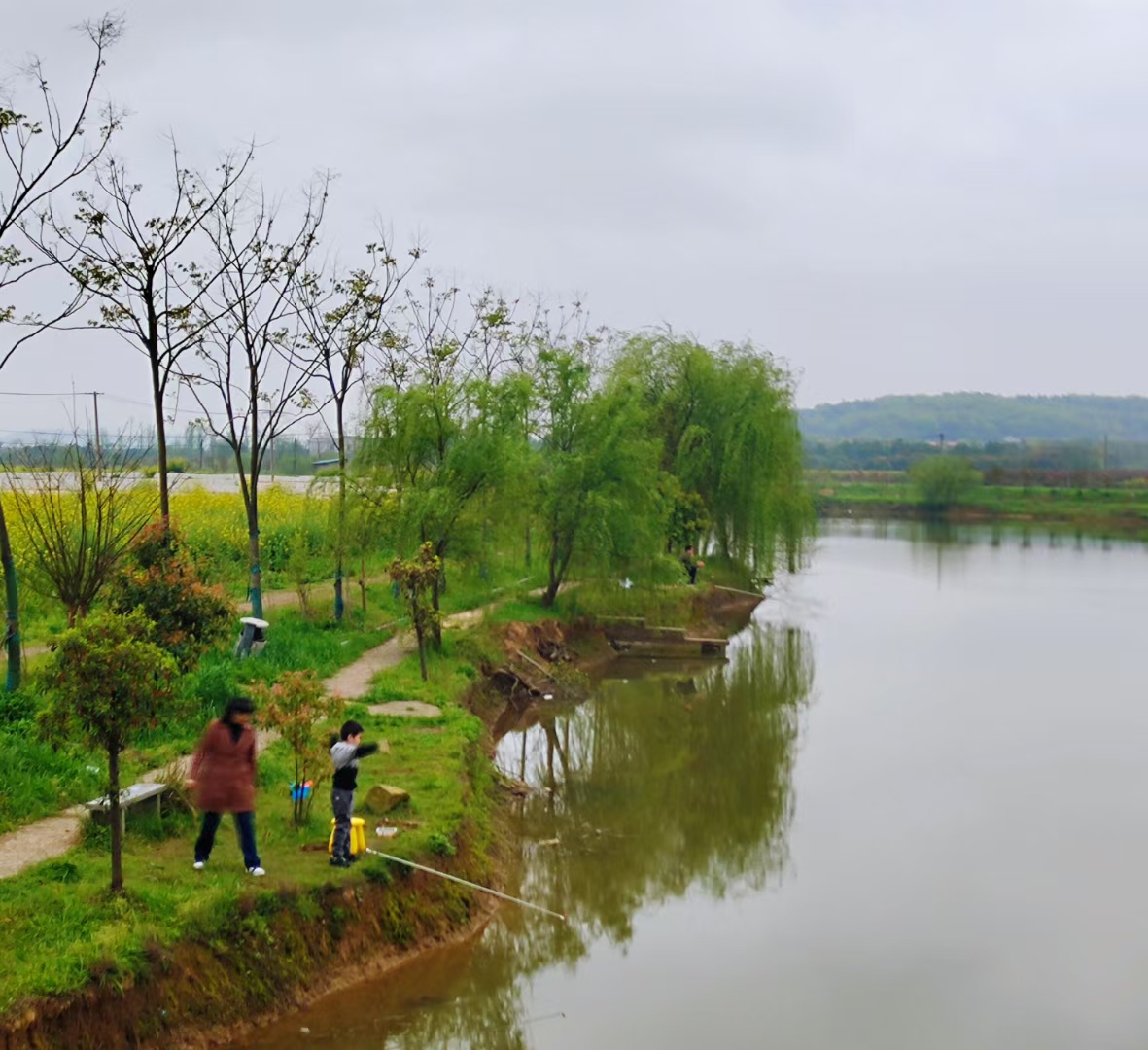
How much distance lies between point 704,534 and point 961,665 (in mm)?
8674

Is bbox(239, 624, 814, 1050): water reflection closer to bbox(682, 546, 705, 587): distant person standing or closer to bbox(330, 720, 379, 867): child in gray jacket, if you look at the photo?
bbox(330, 720, 379, 867): child in gray jacket

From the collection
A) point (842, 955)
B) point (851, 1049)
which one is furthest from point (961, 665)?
point (851, 1049)

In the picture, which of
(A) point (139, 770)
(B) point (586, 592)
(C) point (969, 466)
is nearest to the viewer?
(A) point (139, 770)

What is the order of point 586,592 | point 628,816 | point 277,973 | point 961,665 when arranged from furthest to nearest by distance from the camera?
point 586,592 < point 961,665 < point 628,816 < point 277,973

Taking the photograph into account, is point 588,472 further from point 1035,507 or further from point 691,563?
point 1035,507

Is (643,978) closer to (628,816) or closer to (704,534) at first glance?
(628,816)

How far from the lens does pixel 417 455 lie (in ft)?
58.9

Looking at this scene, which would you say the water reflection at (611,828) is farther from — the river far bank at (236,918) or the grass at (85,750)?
the grass at (85,750)

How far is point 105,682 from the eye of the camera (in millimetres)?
7324

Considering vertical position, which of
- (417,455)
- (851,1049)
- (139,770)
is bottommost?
(851,1049)

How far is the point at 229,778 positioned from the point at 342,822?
1.09 meters

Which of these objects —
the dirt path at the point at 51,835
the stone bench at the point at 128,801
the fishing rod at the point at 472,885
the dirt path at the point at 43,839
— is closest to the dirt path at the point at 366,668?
the dirt path at the point at 51,835

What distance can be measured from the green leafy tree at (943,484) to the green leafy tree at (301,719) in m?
65.0

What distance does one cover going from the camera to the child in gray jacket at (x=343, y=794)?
8922 millimetres
